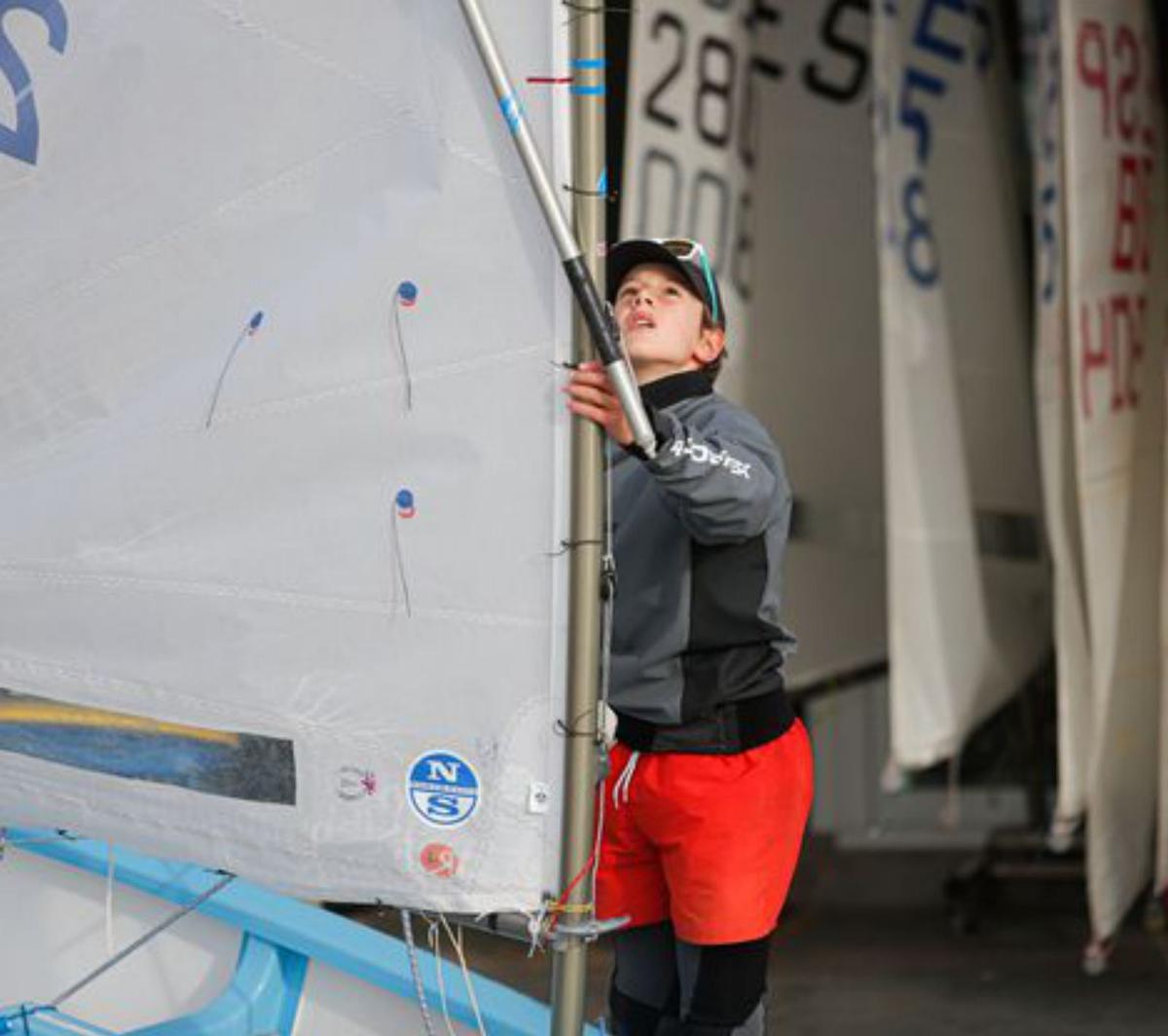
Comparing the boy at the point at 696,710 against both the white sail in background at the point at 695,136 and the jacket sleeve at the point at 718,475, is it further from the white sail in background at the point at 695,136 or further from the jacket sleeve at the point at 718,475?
the white sail in background at the point at 695,136

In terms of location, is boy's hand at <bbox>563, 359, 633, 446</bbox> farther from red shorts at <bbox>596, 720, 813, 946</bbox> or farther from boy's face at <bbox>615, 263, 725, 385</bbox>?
red shorts at <bbox>596, 720, 813, 946</bbox>

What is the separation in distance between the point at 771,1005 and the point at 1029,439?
5.02ft

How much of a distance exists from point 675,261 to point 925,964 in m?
2.62

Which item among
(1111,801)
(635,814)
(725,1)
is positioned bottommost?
(1111,801)

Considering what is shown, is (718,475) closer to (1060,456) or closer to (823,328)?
(1060,456)

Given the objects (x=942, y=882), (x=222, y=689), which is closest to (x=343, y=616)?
(x=222, y=689)

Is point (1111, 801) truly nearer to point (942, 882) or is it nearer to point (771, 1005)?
point (771, 1005)

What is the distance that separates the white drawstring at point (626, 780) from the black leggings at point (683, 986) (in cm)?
16

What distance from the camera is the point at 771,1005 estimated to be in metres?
4.20

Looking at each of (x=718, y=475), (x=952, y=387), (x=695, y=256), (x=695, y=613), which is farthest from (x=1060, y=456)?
(x=718, y=475)

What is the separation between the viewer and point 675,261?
2332mm

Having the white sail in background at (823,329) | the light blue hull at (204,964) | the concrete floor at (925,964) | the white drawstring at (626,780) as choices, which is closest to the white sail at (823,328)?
the white sail in background at (823,329)

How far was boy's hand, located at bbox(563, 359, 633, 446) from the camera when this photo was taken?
2.03m

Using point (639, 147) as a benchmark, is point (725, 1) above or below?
above
